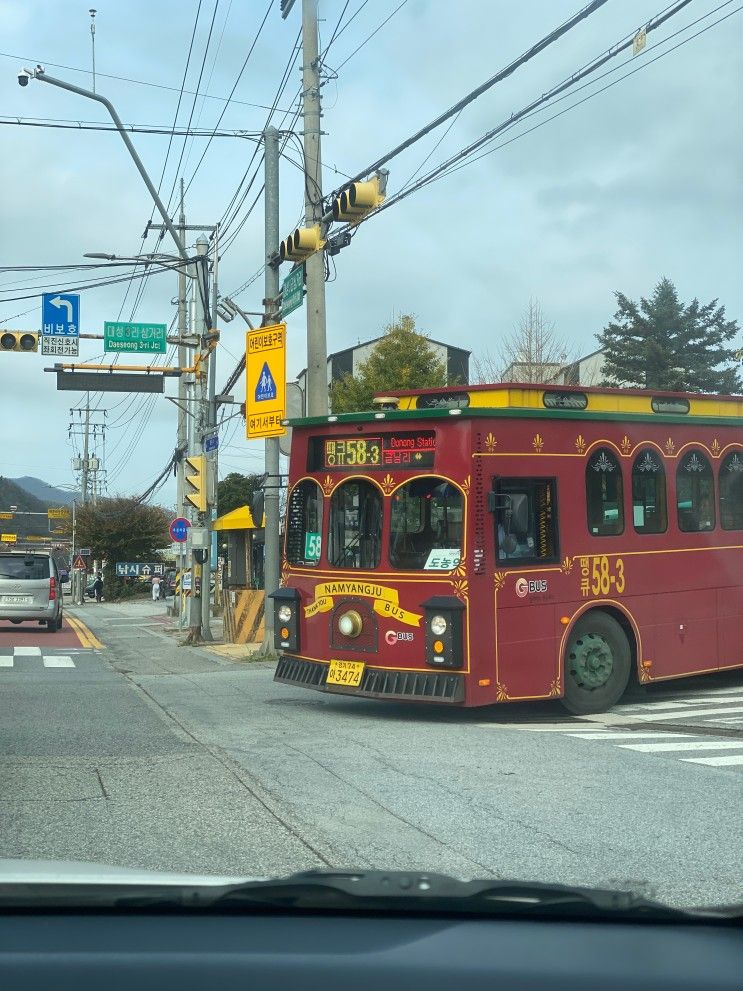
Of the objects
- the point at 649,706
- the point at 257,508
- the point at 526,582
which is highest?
the point at 257,508

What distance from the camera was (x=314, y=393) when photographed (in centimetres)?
1666

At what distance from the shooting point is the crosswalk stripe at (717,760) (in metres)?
8.38

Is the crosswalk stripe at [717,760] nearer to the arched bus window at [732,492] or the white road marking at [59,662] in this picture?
the arched bus window at [732,492]

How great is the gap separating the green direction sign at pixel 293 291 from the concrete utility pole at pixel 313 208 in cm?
19

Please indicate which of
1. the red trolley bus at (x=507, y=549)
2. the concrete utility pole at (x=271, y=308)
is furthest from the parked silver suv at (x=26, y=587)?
the red trolley bus at (x=507, y=549)

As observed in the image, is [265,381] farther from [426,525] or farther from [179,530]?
[179,530]

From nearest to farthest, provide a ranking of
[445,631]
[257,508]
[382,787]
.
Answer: [382,787]
[445,631]
[257,508]

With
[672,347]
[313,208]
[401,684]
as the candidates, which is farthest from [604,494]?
[672,347]

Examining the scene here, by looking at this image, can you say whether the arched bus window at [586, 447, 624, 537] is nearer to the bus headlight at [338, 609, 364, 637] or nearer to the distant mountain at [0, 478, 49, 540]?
the bus headlight at [338, 609, 364, 637]

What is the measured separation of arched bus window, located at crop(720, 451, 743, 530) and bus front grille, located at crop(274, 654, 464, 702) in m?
4.24

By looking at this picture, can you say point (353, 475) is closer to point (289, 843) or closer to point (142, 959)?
point (289, 843)

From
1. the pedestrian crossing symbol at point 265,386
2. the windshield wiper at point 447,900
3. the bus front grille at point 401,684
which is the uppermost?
the pedestrian crossing symbol at point 265,386

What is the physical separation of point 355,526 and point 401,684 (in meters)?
1.70

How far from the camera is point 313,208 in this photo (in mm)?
16953
